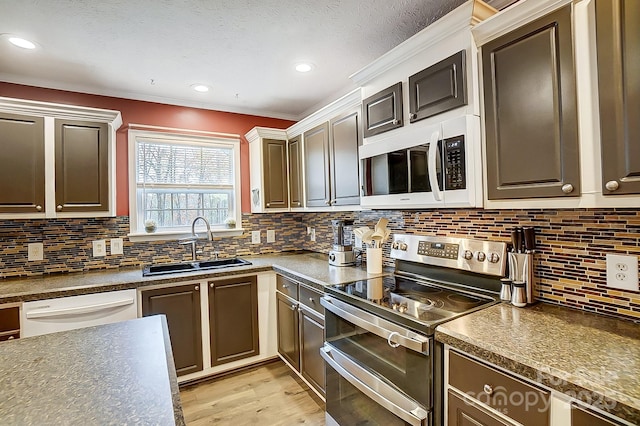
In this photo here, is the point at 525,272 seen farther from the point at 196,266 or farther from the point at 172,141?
the point at 172,141

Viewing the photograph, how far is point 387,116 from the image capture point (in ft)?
6.25

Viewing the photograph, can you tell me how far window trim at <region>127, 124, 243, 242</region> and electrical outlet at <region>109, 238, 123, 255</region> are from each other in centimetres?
9

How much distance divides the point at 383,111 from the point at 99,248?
102 inches

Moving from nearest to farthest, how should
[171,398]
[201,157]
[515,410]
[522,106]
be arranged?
[171,398]
[515,410]
[522,106]
[201,157]

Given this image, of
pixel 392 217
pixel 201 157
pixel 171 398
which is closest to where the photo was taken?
pixel 171 398

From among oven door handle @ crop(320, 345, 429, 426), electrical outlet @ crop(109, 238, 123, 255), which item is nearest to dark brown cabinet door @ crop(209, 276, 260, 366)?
electrical outlet @ crop(109, 238, 123, 255)

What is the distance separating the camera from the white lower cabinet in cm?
88

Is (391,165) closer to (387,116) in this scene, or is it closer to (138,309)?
(387,116)

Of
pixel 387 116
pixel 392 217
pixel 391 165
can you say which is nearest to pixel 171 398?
pixel 391 165

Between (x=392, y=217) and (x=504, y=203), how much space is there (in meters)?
1.08

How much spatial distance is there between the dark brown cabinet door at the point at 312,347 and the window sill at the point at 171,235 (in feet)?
4.24

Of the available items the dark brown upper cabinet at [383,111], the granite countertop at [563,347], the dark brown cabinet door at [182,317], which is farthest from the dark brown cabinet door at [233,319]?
the granite countertop at [563,347]

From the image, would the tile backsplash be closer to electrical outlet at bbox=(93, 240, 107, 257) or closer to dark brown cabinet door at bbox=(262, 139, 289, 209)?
electrical outlet at bbox=(93, 240, 107, 257)

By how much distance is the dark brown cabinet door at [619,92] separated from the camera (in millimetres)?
988
